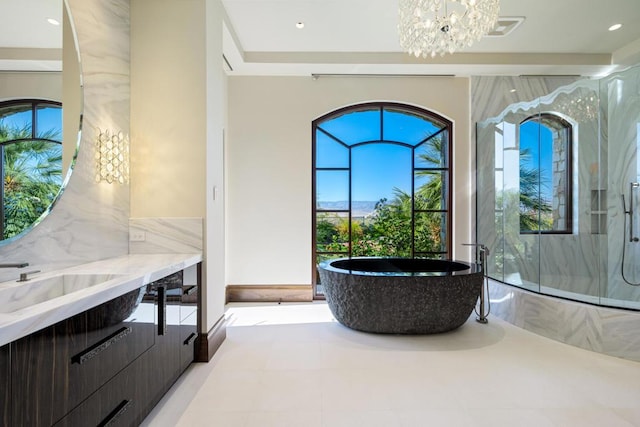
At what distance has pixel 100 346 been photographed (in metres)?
1.34

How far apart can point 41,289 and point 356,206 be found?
3.51 m

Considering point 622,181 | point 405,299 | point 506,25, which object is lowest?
point 405,299

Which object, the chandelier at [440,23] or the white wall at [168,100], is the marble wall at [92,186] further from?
the chandelier at [440,23]

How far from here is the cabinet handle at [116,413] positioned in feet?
4.48

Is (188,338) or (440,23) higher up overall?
(440,23)

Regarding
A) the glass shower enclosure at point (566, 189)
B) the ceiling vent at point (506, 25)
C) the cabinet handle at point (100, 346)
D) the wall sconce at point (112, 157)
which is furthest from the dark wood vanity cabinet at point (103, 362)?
the ceiling vent at point (506, 25)

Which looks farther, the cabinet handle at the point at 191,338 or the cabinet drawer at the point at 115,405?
the cabinet handle at the point at 191,338

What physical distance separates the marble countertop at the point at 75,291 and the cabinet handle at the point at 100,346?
6.7 inches

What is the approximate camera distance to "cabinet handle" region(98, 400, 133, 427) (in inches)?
53.7

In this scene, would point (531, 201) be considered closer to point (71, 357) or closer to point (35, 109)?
point (71, 357)

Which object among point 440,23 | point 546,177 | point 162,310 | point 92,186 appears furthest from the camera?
point 546,177

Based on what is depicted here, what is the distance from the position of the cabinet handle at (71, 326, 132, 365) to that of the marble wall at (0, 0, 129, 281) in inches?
23.1

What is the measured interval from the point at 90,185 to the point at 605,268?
505 cm

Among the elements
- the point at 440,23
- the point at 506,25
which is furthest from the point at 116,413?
the point at 506,25
